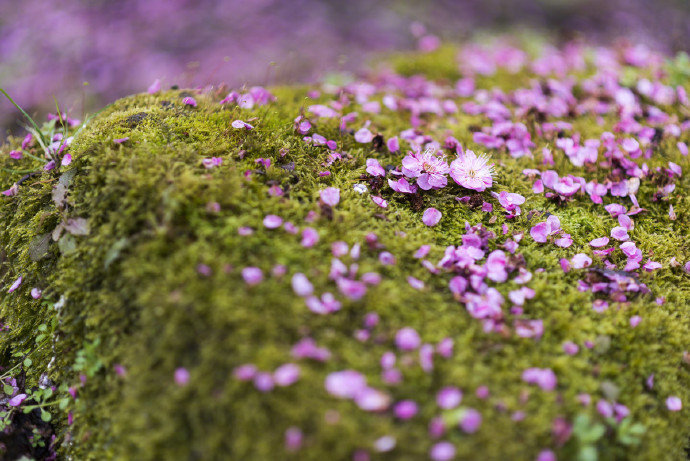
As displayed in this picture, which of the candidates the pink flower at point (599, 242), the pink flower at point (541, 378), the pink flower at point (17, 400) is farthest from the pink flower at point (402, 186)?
the pink flower at point (17, 400)

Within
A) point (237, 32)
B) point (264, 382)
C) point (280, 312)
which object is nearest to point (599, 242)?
point (280, 312)

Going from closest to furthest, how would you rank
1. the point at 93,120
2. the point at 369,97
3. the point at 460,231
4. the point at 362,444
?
1. the point at 362,444
2. the point at 460,231
3. the point at 93,120
4. the point at 369,97

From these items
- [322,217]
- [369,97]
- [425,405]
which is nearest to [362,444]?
[425,405]

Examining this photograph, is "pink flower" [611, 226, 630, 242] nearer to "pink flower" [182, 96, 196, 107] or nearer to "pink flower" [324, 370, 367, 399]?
"pink flower" [324, 370, 367, 399]

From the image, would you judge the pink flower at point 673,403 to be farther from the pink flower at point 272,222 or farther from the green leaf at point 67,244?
the green leaf at point 67,244

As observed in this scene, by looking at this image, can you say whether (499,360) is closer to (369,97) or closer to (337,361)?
(337,361)
